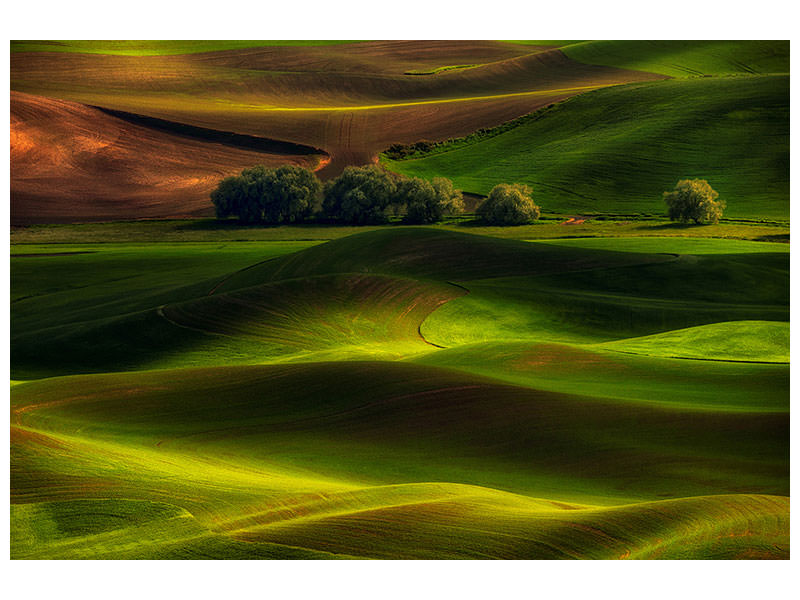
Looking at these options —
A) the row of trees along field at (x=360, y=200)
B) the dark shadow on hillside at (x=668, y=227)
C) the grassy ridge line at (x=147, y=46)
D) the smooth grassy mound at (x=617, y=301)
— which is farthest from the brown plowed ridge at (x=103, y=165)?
the dark shadow on hillside at (x=668, y=227)

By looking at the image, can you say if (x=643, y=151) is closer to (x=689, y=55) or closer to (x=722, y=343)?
(x=689, y=55)

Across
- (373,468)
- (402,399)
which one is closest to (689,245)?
(402,399)

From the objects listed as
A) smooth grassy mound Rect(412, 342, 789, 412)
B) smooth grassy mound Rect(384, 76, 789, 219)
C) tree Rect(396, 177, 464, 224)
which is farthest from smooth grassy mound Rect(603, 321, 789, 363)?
tree Rect(396, 177, 464, 224)

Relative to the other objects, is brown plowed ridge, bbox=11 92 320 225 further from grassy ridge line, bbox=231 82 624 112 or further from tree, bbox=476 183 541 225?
tree, bbox=476 183 541 225

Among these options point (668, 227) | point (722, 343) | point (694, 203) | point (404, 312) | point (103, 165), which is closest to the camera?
point (722, 343)

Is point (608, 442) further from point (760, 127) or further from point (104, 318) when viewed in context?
point (760, 127)

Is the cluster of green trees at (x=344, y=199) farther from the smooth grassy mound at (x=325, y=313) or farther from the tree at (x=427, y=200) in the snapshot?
the smooth grassy mound at (x=325, y=313)
